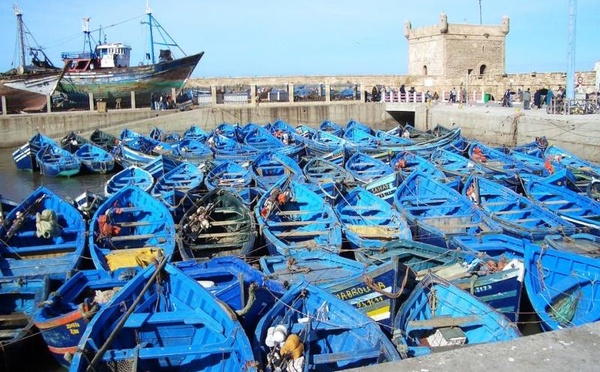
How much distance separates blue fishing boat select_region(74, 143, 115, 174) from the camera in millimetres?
23438

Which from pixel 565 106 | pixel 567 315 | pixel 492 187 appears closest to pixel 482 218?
pixel 492 187

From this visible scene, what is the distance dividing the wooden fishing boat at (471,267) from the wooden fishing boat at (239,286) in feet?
6.40

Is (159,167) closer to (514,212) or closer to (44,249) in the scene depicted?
(44,249)

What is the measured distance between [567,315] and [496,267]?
1.32 m

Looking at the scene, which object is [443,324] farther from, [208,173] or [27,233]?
[208,173]

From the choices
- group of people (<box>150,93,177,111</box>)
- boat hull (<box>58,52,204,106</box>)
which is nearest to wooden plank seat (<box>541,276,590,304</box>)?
group of people (<box>150,93,177,111</box>)

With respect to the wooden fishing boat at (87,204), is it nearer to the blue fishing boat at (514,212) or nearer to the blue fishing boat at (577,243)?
the blue fishing boat at (514,212)

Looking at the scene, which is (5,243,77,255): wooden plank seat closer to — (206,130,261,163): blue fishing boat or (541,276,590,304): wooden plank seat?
(541,276,590,304): wooden plank seat

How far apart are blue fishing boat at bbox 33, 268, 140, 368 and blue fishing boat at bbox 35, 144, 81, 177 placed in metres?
16.3

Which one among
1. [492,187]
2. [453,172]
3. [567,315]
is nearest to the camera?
[567,315]

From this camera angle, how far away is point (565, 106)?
26.3 metres

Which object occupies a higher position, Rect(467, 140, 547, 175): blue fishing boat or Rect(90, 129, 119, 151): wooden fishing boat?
Rect(90, 129, 119, 151): wooden fishing boat

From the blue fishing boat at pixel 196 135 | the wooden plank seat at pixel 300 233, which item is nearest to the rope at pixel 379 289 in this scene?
the wooden plank seat at pixel 300 233

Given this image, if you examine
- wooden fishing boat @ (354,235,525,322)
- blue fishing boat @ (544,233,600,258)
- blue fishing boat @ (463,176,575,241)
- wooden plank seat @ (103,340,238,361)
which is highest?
blue fishing boat @ (463,176,575,241)
